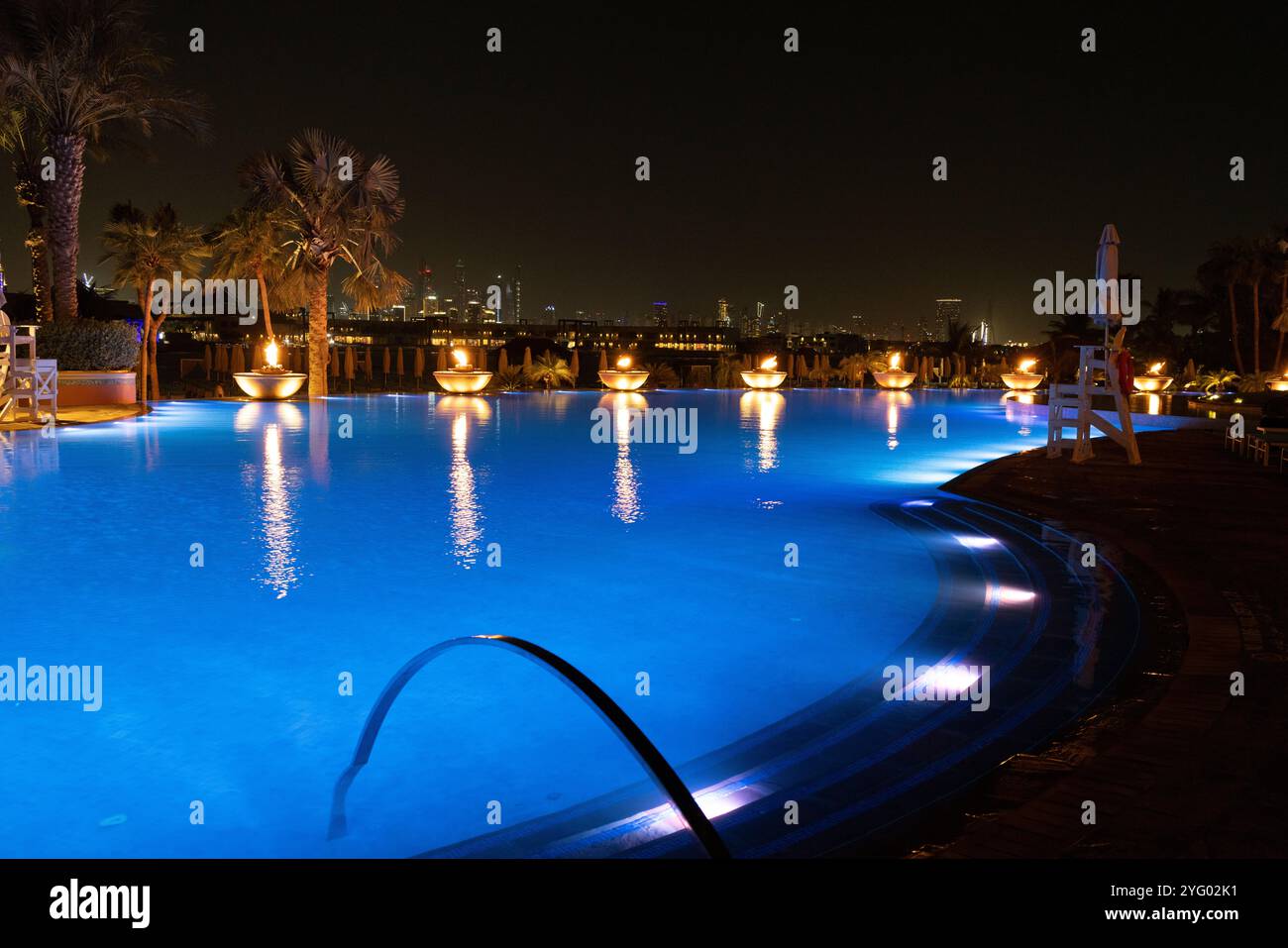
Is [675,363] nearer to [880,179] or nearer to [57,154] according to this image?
→ [880,179]

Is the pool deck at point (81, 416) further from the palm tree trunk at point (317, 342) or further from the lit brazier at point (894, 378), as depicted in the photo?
the lit brazier at point (894, 378)

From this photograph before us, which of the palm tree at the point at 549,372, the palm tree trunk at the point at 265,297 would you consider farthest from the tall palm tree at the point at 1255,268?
the palm tree trunk at the point at 265,297

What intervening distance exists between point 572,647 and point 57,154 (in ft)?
60.4

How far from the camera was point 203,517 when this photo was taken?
7234 millimetres

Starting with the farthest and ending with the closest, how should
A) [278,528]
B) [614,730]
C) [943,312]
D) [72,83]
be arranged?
1. [943,312]
2. [72,83]
3. [278,528]
4. [614,730]

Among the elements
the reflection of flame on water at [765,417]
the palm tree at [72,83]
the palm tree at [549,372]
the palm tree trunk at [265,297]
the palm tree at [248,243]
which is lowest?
the reflection of flame on water at [765,417]

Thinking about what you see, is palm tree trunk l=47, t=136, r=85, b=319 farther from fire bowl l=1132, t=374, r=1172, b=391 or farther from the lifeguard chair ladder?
fire bowl l=1132, t=374, r=1172, b=391

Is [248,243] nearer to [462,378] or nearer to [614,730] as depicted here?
[462,378]

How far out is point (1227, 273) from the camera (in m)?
34.0

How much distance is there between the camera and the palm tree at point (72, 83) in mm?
17047

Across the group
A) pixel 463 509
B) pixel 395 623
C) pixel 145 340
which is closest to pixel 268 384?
pixel 145 340

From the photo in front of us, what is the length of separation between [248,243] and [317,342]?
2.85 metres

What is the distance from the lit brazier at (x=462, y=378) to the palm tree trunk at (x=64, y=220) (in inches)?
333

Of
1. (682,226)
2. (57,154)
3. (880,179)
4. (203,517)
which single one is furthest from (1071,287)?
(682,226)
